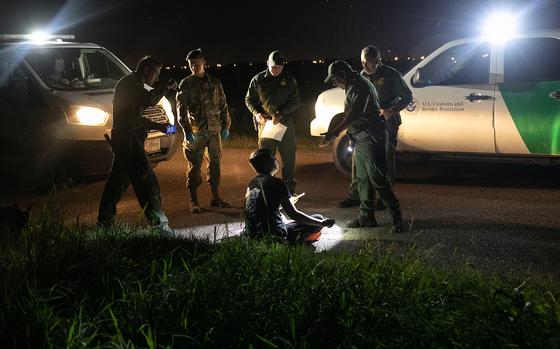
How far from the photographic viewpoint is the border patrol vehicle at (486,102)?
863 centimetres

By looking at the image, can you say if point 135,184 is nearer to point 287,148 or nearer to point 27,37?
point 287,148

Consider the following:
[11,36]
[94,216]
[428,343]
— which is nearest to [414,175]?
[94,216]

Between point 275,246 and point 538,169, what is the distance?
19.5 feet

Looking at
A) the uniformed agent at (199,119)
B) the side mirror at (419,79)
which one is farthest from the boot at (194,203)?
the side mirror at (419,79)

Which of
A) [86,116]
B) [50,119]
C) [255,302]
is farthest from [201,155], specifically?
[255,302]

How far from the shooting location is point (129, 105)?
6703mm

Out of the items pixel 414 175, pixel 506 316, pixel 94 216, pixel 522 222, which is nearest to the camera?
pixel 506 316

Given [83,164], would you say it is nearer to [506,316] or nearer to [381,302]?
[381,302]

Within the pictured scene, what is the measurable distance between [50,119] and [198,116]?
2291 millimetres

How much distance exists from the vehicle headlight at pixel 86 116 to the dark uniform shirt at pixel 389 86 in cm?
345

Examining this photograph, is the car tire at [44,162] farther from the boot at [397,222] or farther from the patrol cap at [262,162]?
the boot at [397,222]

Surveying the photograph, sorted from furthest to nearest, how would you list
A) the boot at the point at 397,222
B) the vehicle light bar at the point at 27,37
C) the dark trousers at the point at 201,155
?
the vehicle light bar at the point at 27,37, the dark trousers at the point at 201,155, the boot at the point at 397,222

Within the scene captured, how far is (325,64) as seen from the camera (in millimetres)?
36594

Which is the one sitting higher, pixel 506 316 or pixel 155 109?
pixel 155 109
